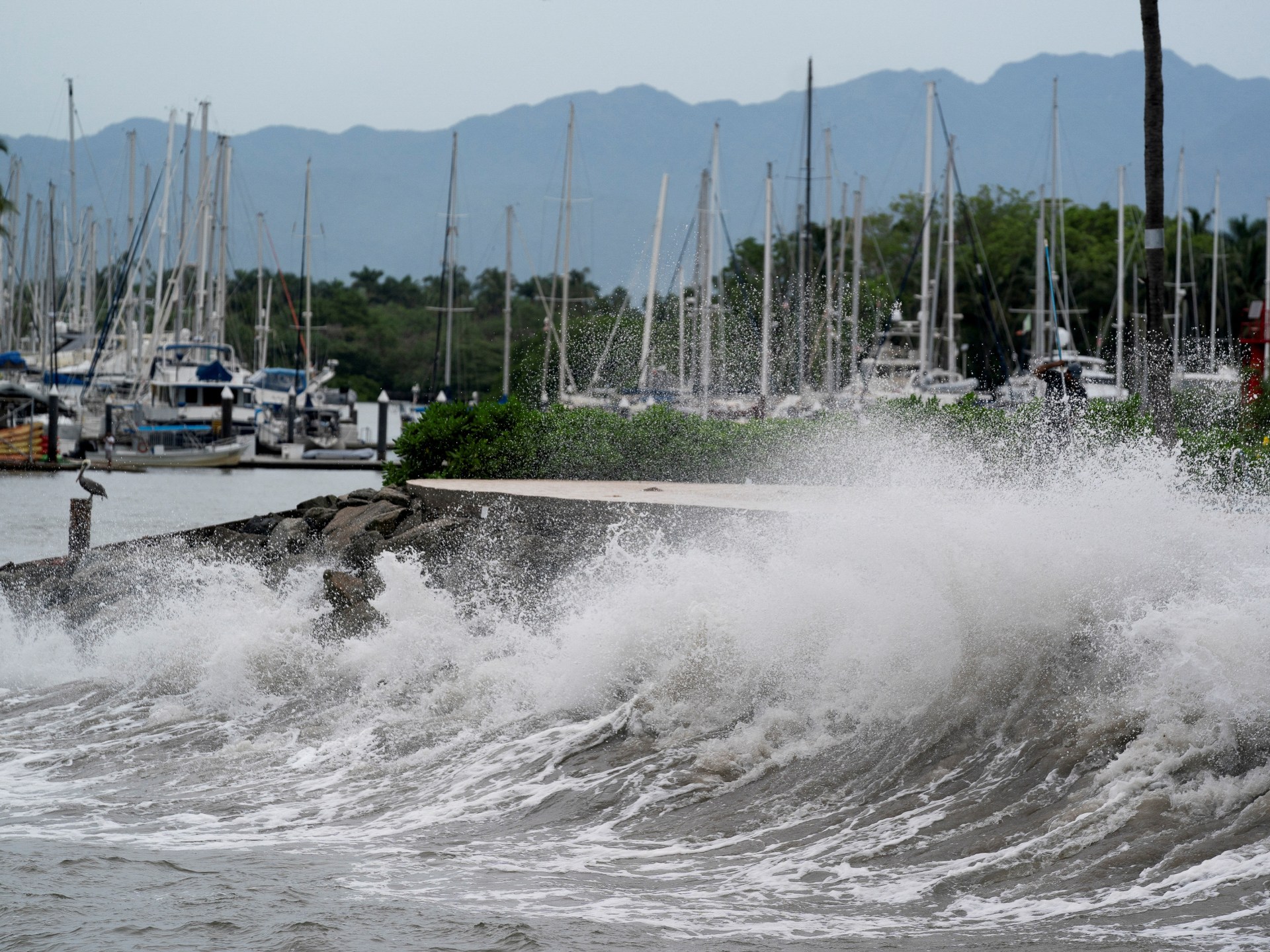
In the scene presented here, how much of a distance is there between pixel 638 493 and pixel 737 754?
5629 mm

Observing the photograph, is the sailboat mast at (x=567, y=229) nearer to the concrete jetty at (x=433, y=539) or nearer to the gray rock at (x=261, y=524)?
the gray rock at (x=261, y=524)

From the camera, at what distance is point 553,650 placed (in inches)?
352

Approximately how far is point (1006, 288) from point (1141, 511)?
54203 millimetres

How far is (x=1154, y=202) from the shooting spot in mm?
13039

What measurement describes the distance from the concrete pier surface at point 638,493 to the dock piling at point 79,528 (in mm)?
3981

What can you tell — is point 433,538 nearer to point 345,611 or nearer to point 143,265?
point 345,611

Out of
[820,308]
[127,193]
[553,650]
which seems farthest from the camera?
[127,193]

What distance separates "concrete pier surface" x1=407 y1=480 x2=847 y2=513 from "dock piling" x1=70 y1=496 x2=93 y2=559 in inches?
157

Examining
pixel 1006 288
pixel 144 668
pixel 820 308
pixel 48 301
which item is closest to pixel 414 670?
pixel 144 668

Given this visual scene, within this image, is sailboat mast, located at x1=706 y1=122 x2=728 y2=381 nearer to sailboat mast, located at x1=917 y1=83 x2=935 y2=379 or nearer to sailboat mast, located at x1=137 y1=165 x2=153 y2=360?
sailboat mast, located at x1=917 y1=83 x2=935 y2=379

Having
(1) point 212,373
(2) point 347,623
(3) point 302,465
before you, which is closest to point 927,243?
(3) point 302,465

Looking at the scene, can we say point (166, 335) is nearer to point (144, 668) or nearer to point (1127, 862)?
point (144, 668)

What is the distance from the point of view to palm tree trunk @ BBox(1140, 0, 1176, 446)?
42.4 feet

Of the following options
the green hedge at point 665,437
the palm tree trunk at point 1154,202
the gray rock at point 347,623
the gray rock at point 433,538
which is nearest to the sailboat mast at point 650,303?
the green hedge at point 665,437
